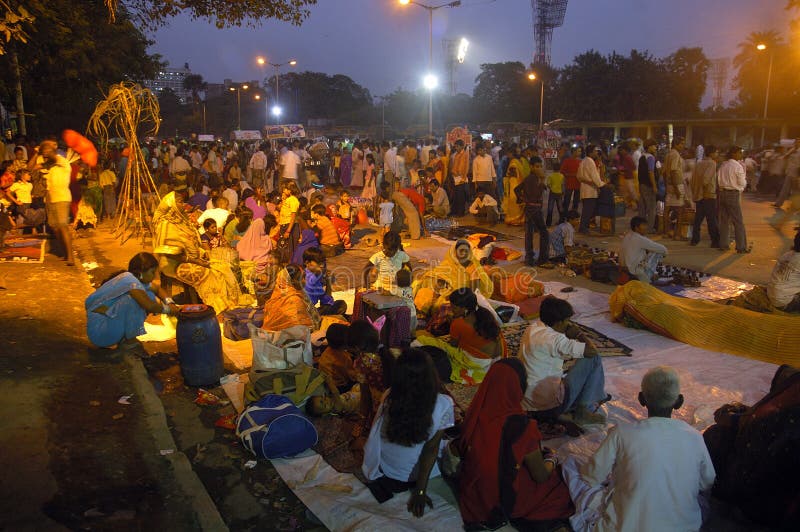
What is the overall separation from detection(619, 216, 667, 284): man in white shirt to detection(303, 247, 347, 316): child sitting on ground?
3.84 m

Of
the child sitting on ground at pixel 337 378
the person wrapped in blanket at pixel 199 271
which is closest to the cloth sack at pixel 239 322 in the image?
the person wrapped in blanket at pixel 199 271

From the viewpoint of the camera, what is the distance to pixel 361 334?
16.9 ft

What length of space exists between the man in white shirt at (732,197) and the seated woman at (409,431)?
885 centimetres

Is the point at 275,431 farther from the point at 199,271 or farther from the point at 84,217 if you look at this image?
the point at 84,217

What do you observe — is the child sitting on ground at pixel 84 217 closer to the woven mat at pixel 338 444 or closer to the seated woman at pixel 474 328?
the woven mat at pixel 338 444

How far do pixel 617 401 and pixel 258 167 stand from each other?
1635 cm

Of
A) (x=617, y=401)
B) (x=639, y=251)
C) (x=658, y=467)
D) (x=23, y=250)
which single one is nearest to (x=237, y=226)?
(x=23, y=250)

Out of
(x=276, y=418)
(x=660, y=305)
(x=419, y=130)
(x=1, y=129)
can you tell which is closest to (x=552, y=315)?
(x=276, y=418)

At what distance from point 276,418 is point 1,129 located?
23801mm

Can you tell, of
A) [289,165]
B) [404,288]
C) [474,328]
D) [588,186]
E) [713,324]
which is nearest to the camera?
[474,328]

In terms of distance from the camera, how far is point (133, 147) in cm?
1249

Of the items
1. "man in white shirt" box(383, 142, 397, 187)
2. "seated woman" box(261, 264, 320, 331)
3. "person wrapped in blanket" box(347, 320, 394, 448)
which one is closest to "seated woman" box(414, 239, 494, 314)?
"seated woman" box(261, 264, 320, 331)

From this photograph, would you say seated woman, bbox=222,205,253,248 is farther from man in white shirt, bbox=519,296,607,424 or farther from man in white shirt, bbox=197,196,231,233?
man in white shirt, bbox=519,296,607,424

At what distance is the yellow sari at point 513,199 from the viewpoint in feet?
47.0
